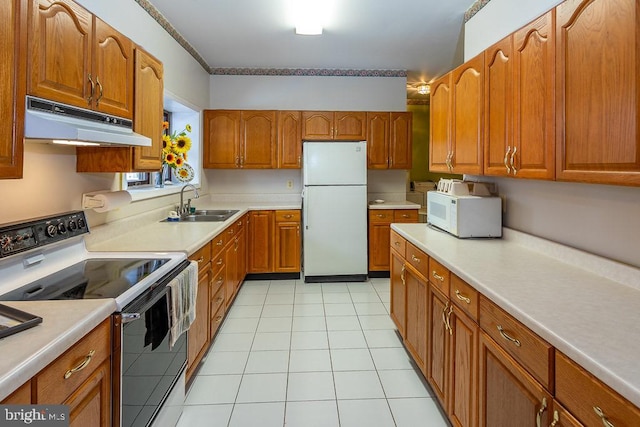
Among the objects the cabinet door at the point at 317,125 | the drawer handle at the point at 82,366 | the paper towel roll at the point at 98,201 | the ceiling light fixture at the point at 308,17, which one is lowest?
the drawer handle at the point at 82,366

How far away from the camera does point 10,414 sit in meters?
0.91

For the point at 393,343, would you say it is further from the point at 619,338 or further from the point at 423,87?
the point at 423,87

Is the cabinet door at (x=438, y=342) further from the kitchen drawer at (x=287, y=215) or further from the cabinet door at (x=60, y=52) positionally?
the kitchen drawer at (x=287, y=215)

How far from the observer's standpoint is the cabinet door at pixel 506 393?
115cm

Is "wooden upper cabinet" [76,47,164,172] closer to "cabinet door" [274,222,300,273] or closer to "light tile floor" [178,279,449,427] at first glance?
"light tile floor" [178,279,449,427]

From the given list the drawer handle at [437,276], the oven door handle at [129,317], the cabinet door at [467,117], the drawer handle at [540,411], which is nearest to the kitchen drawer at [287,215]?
the cabinet door at [467,117]

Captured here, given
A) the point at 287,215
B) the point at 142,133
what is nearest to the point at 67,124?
the point at 142,133

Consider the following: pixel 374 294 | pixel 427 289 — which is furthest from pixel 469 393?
pixel 374 294

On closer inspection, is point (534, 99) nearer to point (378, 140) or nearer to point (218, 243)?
point (218, 243)

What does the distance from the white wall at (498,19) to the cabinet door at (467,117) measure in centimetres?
34

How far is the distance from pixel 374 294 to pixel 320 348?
1439 millimetres

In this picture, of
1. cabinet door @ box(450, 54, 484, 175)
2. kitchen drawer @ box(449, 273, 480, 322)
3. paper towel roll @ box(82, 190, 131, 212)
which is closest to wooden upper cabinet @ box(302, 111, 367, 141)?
cabinet door @ box(450, 54, 484, 175)

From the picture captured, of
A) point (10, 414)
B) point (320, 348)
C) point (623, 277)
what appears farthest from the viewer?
point (320, 348)

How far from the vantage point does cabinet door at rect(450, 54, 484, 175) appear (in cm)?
234
